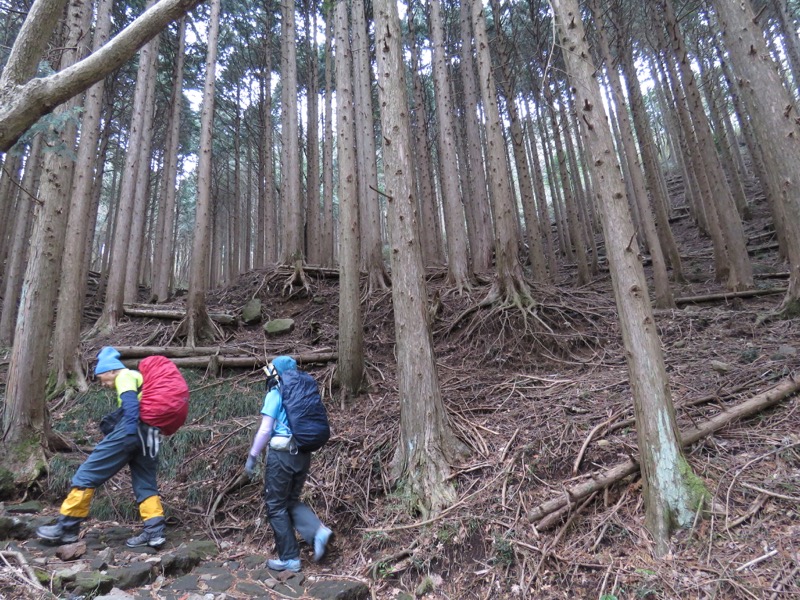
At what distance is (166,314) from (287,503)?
7004 mm

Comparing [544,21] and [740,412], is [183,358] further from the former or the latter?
[544,21]

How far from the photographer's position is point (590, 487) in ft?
10.9

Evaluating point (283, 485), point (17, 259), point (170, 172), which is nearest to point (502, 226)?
point (283, 485)

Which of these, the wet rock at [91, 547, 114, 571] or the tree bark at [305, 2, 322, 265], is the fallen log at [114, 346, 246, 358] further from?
the tree bark at [305, 2, 322, 265]

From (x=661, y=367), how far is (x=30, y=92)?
404 cm

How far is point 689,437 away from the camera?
3.45m

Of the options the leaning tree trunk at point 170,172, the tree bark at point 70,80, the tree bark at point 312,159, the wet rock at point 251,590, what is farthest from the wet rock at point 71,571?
the leaning tree trunk at point 170,172

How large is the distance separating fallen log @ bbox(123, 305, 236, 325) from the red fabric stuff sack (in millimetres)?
4950

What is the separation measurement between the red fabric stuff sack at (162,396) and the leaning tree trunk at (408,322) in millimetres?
2164

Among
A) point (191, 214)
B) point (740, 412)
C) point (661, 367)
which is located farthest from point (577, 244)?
point (191, 214)

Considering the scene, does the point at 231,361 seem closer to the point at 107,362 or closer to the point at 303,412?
the point at 107,362

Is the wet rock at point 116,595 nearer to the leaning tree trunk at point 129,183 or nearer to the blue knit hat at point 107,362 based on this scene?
the blue knit hat at point 107,362

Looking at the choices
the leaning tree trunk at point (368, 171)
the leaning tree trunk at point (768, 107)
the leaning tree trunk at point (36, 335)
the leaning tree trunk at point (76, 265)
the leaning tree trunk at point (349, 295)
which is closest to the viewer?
the leaning tree trunk at point (36, 335)

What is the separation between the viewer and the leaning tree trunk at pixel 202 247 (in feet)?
27.1
